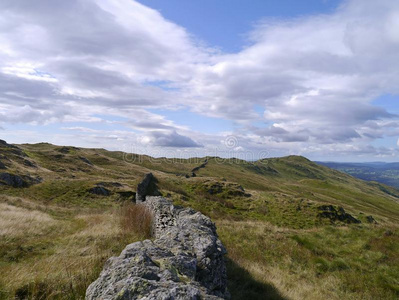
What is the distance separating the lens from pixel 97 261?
7.45m

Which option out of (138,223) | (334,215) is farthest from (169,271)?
(334,215)

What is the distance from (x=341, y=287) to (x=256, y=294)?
568cm

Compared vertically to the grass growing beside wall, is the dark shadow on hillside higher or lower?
lower

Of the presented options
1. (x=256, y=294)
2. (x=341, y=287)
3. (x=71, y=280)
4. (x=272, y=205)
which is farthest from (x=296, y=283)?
(x=272, y=205)

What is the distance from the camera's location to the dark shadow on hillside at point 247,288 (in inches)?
327

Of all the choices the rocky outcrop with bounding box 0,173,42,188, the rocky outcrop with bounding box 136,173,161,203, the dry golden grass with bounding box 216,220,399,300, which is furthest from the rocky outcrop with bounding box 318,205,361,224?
the rocky outcrop with bounding box 0,173,42,188

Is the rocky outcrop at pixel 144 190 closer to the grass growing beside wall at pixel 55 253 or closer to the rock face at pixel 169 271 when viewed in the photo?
the grass growing beside wall at pixel 55 253

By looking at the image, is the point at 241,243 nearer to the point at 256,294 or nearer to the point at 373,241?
the point at 256,294

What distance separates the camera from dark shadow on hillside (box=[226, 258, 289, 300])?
830 cm

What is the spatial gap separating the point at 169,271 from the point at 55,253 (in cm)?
661

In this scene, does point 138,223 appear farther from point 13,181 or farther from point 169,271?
point 13,181

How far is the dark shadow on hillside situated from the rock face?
1633 mm

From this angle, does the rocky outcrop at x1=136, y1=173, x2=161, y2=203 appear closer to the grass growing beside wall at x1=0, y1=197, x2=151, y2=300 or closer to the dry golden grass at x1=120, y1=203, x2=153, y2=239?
the grass growing beside wall at x1=0, y1=197, x2=151, y2=300

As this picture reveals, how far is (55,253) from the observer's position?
30.1ft
